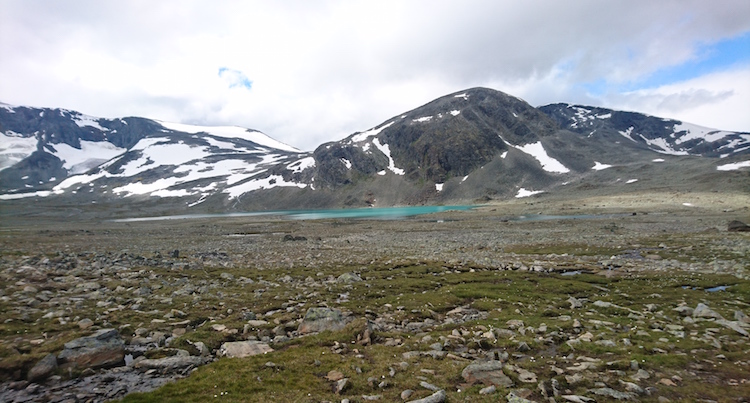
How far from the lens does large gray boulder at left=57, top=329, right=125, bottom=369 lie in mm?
11055

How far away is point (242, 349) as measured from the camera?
40.9ft

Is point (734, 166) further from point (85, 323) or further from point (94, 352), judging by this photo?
point (85, 323)

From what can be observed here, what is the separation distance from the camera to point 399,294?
21281mm

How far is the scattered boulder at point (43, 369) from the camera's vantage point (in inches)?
400

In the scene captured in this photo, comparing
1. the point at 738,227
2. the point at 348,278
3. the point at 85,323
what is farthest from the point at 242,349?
the point at 738,227

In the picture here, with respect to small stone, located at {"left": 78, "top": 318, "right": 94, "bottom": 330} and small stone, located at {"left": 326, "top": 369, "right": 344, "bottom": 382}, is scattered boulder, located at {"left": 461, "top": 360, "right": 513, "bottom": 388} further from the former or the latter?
small stone, located at {"left": 78, "top": 318, "right": 94, "bottom": 330}

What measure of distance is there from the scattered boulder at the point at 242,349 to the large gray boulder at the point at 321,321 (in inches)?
87.1

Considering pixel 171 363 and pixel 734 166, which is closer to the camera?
pixel 171 363

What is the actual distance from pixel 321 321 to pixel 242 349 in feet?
11.9

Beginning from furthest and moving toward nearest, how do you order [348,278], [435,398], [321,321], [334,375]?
[348,278]
[321,321]
[334,375]
[435,398]

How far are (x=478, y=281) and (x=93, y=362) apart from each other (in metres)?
21.1

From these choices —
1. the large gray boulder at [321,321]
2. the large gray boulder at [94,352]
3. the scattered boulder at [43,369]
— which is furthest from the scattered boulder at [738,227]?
the scattered boulder at [43,369]

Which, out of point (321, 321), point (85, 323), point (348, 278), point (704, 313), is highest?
point (85, 323)

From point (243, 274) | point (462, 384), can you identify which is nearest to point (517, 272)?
point (462, 384)
